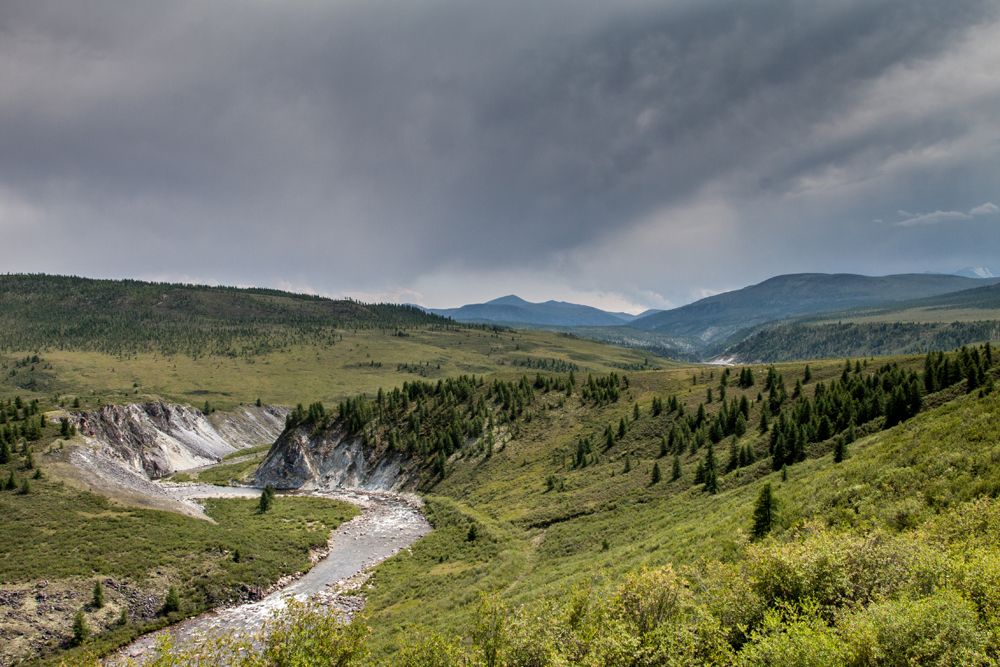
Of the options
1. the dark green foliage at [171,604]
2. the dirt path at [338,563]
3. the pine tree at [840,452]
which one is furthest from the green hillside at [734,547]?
the dark green foliage at [171,604]

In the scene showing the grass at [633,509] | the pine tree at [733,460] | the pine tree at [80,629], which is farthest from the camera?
the pine tree at [733,460]

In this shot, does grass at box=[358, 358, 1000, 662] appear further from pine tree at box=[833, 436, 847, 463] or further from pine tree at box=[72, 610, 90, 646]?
pine tree at box=[72, 610, 90, 646]

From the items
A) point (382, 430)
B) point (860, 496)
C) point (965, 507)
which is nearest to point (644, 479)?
point (860, 496)

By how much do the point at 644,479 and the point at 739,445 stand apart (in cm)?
1342

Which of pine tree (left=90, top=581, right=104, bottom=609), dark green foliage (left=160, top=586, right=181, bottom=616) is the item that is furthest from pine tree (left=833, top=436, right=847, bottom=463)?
pine tree (left=90, top=581, right=104, bottom=609)

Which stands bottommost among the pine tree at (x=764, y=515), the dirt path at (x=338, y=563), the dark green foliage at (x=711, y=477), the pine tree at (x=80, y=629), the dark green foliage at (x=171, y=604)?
the dirt path at (x=338, y=563)

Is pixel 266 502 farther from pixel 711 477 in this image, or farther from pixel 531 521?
pixel 711 477

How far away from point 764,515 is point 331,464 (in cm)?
11223

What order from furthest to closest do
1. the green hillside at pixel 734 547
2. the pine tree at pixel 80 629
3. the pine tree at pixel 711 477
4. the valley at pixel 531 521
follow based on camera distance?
1. the pine tree at pixel 711 477
2. the pine tree at pixel 80 629
3. the valley at pixel 531 521
4. the green hillside at pixel 734 547

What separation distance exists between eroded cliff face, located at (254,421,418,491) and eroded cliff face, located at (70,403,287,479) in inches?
1281

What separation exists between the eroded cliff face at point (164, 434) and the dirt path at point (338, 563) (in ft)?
93.9

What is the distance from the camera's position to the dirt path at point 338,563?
47.2 metres

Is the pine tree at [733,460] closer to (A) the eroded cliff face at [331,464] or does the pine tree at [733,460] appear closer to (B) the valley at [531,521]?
(B) the valley at [531,521]

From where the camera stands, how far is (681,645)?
1817cm
